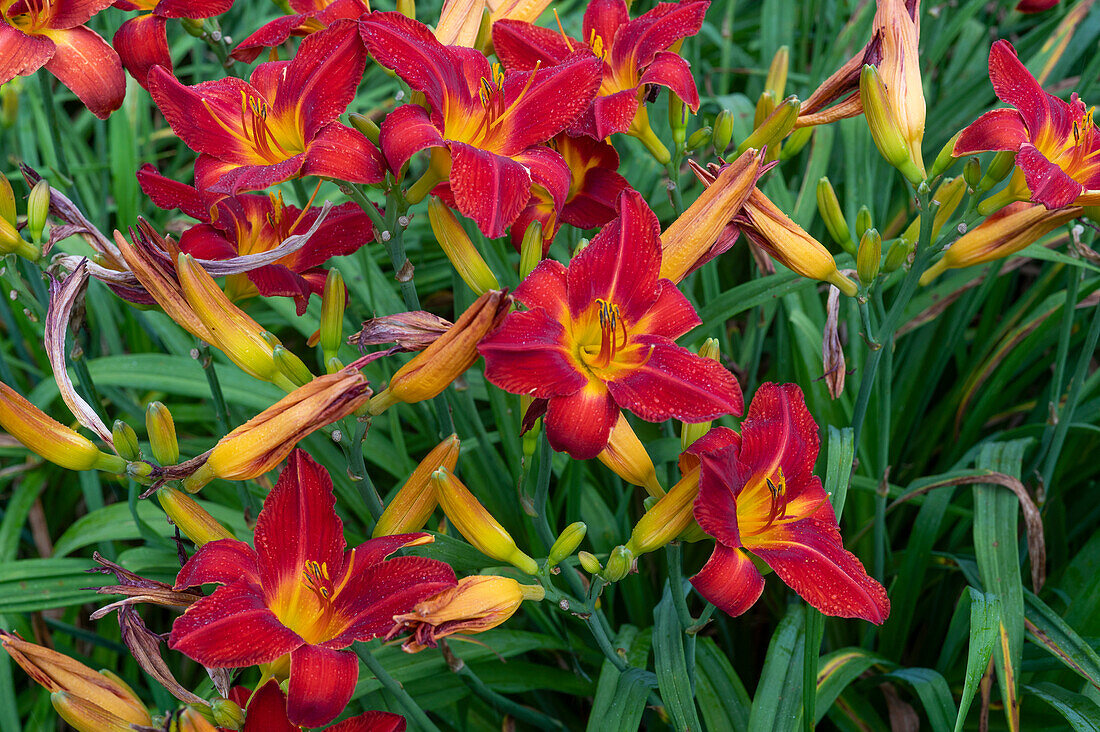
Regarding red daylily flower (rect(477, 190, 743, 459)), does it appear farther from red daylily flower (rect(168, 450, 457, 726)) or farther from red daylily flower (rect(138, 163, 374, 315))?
red daylily flower (rect(138, 163, 374, 315))

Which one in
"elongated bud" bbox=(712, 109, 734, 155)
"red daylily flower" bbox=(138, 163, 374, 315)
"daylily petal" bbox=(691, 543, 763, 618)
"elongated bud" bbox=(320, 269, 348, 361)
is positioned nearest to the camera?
"daylily petal" bbox=(691, 543, 763, 618)

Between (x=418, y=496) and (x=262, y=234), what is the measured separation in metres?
0.51

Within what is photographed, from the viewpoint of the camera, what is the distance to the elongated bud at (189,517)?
1.02 meters

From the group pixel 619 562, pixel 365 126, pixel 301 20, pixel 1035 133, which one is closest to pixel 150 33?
pixel 301 20

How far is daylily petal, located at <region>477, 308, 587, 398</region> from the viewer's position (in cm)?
94

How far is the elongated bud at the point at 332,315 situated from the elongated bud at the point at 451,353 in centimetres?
15

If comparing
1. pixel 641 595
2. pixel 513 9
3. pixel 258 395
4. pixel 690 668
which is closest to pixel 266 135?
pixel 513 9

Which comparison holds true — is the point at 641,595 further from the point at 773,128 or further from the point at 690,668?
the point at 773,128

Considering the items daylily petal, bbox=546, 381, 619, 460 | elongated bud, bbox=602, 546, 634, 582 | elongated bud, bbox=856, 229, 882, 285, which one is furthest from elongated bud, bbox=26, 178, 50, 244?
elongated bud, bbox=856, 229, 882, 285

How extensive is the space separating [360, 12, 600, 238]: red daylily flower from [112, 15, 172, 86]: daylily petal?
44 centimetres

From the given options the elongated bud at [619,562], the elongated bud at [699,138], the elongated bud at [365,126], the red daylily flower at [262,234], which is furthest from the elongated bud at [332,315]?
the elongated bud at [699,138]

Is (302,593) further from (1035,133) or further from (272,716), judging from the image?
(1035,133)

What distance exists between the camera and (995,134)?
1163 millimetres

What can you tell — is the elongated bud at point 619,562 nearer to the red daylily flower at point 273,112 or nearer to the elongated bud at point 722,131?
the red daylily flower at point 273,112
